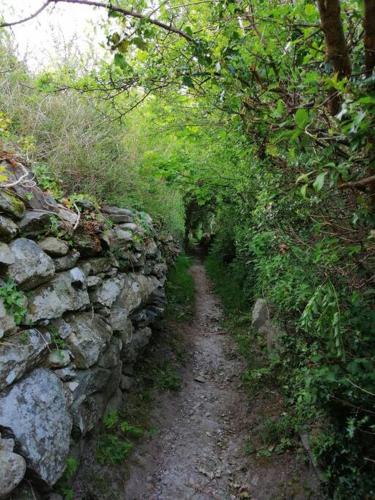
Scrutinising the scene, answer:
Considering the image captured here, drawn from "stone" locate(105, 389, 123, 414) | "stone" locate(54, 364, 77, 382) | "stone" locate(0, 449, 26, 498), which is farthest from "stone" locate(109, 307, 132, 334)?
"stone" locate(0, 449, 26, 498)

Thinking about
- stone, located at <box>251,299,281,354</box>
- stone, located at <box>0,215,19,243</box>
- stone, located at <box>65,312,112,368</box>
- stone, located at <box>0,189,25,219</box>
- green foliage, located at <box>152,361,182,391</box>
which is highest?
stone, located at <box>0,189,25,219</box>

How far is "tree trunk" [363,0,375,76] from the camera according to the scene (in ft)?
5.19

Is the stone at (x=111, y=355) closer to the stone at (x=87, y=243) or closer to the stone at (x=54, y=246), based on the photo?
the stone at (x=87, y=243)

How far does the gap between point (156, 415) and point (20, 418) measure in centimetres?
298

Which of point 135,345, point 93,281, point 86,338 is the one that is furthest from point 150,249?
point 86,338

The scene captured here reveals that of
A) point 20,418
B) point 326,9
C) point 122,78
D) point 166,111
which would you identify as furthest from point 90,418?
point 166,111

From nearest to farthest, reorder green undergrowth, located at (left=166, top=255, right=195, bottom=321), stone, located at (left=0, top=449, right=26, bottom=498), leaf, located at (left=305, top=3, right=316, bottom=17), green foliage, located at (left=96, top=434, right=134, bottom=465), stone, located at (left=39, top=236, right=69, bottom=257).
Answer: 1. leaf, located at (left=305, top=3, right=316, bottom=17)
2. stone, located at (left=0, top=449, right=26, bottom=498)
3. stone, located at (left=39, top=236, right=69, bottom=257)
4. green foliage, located at (left=96, top=434, right=134, bottom=465)
5. green undergrowth, located at (left=166, top=255, right=195, bottom=321)

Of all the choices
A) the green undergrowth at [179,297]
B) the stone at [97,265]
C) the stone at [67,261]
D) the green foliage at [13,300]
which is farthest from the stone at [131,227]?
the green undergrowth at [179,297]

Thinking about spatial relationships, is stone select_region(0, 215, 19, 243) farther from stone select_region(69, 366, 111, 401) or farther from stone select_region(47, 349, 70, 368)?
stone select_region(69, 366, 111, 401)

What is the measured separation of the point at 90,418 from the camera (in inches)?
158

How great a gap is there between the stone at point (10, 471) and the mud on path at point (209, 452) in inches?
73.2

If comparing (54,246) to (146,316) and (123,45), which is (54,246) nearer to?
(123,45)

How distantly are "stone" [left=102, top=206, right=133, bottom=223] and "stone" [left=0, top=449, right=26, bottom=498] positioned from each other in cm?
381

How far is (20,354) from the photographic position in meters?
3.08
